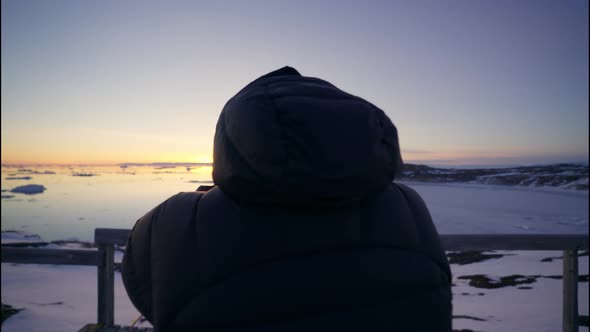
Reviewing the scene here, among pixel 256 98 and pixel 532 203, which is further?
pixel 532 203

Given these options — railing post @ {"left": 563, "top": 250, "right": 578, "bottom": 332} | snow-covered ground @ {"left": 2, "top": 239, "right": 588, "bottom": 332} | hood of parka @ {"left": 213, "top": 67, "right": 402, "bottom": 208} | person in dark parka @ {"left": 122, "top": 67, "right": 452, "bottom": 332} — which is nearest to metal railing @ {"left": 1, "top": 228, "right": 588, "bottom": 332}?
railing post @ {"left": 563, "top": 250, "right": 578, "bottom": 332}

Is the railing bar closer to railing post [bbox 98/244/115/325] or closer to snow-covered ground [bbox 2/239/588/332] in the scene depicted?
railing post [bbox 98/244/115/325]

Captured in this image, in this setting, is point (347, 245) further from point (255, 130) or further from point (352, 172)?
point (255, 130)

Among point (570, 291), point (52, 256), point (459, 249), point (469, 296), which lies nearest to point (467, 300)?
point (469, 296)

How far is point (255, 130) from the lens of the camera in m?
0.62

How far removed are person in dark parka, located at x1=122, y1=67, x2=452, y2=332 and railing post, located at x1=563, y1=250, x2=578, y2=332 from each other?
2.17 metres

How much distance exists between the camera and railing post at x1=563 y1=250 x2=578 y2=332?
219 cm

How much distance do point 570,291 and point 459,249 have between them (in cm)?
89

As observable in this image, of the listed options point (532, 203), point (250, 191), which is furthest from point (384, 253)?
point (532, 203)

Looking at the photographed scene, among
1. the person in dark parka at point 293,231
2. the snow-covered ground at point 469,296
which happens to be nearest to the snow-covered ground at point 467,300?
the snow-covered ground at point 469,296

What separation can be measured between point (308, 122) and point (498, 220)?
13.6 m

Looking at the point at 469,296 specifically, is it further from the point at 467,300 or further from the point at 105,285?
the point at 105,285

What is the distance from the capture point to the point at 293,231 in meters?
0.66

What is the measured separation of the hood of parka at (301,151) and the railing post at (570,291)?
93.7 inches
